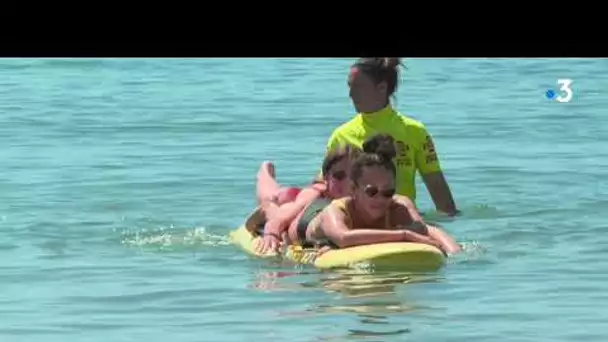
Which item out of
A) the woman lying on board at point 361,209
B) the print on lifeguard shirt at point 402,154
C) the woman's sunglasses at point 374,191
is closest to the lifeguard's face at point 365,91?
the print on lifeguard shirt at point 402,154

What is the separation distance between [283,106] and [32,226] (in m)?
8.89

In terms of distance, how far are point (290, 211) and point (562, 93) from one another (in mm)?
11627

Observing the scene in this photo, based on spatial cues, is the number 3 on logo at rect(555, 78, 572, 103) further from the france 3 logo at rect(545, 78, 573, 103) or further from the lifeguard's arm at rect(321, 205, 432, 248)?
the lifeguard's arm at rect(321, 205, 432, 248)

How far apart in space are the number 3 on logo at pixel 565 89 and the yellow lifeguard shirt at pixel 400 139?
10.3 m

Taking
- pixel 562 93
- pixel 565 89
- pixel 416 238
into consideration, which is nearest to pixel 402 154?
pixel 416 238

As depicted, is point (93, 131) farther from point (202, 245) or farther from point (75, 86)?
point (202, 245)

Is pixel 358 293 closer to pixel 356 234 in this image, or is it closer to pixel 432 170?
pixel 356 234

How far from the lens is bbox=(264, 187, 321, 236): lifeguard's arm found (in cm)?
785

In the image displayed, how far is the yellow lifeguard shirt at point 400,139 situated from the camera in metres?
8.09

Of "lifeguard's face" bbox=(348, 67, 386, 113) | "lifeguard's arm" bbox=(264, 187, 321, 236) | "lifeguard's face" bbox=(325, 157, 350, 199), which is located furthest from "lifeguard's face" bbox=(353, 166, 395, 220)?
"lifeguard's face" bbox=(348, 67, 386, 113)

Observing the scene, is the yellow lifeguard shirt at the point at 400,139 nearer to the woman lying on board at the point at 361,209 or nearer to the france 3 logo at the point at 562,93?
the woman lying on board at the point at 361,209

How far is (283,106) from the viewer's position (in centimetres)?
1808

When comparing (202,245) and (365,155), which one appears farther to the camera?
(202,245)
